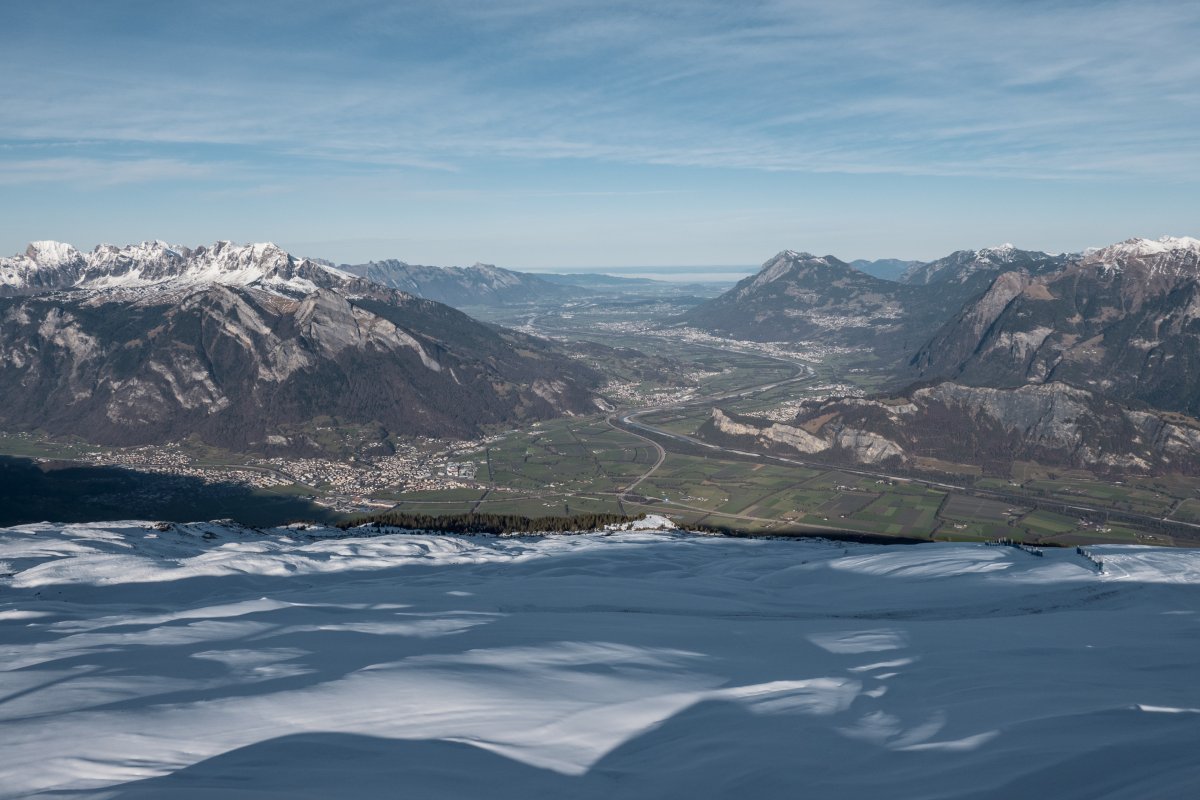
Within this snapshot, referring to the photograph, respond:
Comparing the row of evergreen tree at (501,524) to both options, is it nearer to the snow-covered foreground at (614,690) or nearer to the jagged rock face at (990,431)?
the snow-covered foreground at (614,690)

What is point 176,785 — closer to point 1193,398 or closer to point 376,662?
point 376,662

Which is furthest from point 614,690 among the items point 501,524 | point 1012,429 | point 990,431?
point 1012,429

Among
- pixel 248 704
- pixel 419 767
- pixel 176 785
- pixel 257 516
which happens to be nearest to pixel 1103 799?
pixel 419 767

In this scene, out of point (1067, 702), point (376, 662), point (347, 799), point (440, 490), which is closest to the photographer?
point (347, 799)

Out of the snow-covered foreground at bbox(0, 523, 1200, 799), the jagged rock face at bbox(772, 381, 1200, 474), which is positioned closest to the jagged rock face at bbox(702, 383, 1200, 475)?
the jagged rock face at bbox(772, 381, 1200, 474)

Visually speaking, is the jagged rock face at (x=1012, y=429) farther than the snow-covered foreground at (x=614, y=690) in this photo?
Yes

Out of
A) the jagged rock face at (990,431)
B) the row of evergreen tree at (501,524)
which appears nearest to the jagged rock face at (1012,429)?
the jagged rock face at (990,431)

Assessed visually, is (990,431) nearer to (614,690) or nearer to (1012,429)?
(1012,429)

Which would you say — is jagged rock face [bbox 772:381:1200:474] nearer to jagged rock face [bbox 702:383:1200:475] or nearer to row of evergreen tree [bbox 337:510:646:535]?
jagged rock face [bbox 702:383:1200:475]

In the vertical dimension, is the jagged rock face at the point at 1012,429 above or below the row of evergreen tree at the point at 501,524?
above
